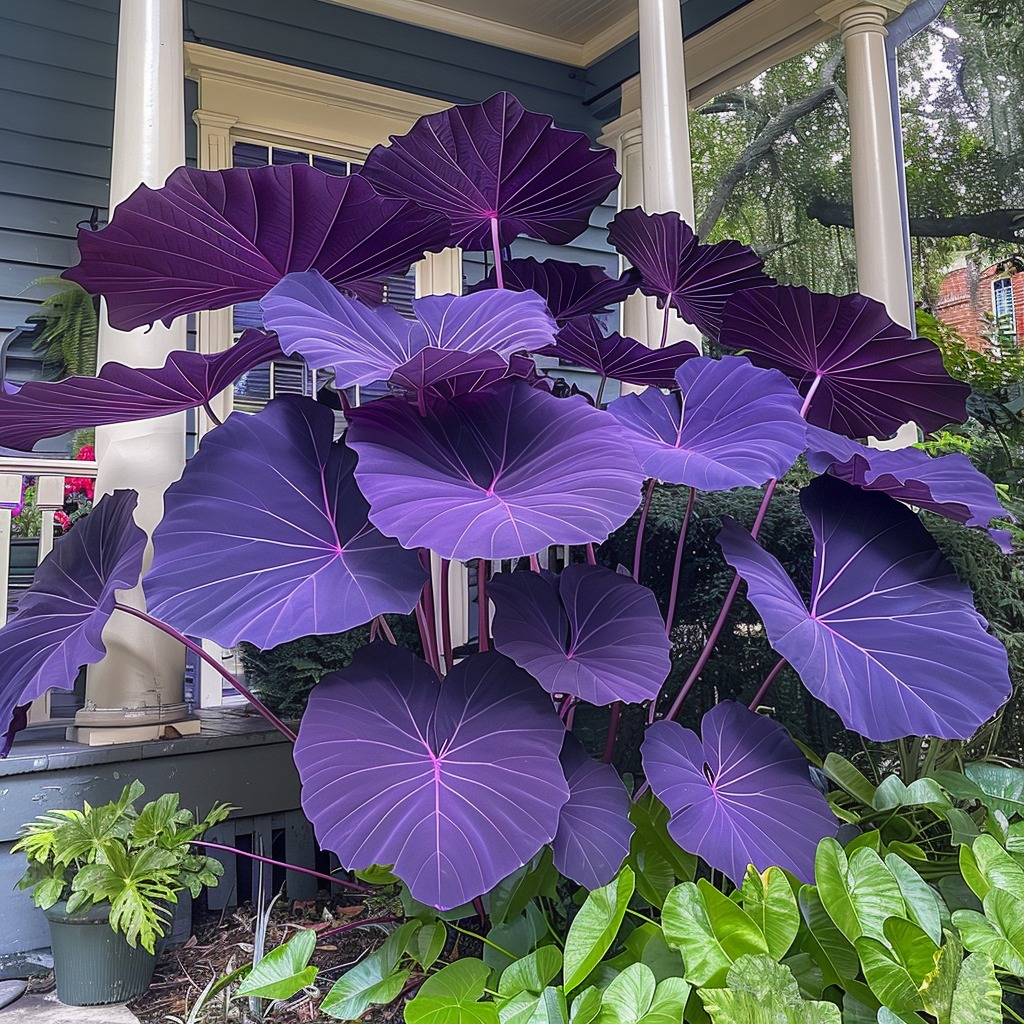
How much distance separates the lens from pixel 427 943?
1565mm

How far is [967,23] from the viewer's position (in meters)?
8.15

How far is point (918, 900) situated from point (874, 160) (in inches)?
122

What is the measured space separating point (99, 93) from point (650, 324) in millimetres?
2457

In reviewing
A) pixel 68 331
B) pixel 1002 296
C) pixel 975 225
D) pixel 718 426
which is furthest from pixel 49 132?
pixel 1002 296

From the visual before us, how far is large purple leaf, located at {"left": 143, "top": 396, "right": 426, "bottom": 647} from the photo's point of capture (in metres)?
1.40

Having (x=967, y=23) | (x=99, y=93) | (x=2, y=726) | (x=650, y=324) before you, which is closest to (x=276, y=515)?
(x=2, y=726)

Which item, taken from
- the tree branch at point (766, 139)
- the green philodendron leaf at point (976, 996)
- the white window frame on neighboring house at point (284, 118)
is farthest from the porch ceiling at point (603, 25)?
the tree branch at point (766, 139)

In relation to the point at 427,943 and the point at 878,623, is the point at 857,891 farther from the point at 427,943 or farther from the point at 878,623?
the point at 427,943

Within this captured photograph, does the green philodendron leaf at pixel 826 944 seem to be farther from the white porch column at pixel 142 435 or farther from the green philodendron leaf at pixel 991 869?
the white porch column at pixel 142 435

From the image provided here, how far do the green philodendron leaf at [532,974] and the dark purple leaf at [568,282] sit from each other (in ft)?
5.11

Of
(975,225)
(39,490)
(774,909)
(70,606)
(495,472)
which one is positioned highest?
(975,225)

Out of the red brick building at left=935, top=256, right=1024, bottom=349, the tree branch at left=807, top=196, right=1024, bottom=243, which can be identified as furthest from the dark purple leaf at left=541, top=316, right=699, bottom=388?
the red brick building at left=935, top=256, right=1024, bottom=349

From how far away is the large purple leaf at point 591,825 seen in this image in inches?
56.4

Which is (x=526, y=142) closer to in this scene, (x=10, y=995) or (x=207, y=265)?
(x=207, y=265)
